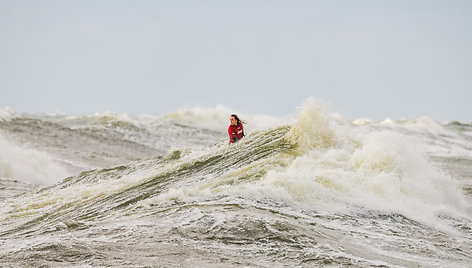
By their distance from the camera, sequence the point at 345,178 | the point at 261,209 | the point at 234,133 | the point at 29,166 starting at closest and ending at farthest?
the point at 261,209 < the point at 345,178 < the point at 234,133 < the point at 29,166

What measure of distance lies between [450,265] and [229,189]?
11.0ft

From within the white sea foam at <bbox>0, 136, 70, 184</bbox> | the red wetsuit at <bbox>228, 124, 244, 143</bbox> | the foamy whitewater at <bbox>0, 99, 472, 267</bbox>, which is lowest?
the white sea foam at <bbox>0, 136, 70, 184</bbox>

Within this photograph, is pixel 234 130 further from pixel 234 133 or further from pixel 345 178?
pixel 345 178

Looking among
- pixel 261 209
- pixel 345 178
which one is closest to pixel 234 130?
pixel 345 178

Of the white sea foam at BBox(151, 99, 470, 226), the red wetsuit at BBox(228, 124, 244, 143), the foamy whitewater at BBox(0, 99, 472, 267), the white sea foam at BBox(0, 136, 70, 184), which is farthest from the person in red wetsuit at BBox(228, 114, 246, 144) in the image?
the white sea foam at BBox(0, 136, 70, 184)

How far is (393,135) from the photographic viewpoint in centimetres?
1109

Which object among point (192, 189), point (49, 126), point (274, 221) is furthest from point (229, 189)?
point (49, 126)

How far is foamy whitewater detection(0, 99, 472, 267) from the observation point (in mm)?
6869

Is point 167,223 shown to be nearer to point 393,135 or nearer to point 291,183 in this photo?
point 291,183

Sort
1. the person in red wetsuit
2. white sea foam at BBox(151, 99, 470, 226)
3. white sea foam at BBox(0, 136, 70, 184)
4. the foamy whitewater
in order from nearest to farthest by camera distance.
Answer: the foamy whitewater < white sea foam at BBox(151, 99, 470, 226) < the person in red wetsuit < white sea foam at BBox(0, 136, 70, 184)

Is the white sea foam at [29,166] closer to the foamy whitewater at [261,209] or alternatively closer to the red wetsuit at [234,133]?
the foamy whitewater at [261,209]

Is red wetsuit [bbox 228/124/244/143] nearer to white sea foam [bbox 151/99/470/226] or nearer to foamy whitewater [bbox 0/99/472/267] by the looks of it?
foamy whitewater [bbox 0/99/472/267]

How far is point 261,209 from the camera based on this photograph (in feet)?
27.0

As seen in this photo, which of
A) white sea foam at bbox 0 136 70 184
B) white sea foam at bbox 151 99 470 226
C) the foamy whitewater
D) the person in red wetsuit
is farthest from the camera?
white sea foam at bbox 0 136 70 184
